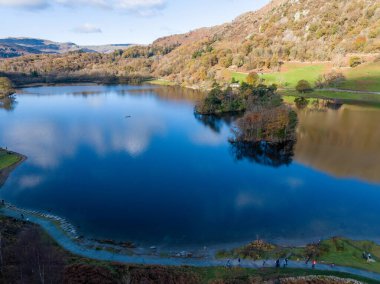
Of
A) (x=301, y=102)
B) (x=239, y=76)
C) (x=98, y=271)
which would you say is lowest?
(x=98, y=271)

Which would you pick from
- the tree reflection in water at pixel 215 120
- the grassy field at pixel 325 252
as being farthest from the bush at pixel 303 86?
the grassy field at pixel 325 252

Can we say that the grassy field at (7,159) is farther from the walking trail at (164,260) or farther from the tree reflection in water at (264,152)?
the tree reflection in water at (264,152)

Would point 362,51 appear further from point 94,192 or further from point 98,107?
point 94,192

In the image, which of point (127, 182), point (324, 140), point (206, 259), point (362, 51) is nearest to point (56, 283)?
point (206, 259)

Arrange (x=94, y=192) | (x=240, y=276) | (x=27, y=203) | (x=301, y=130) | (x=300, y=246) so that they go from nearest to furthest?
1. (x=240, y=276)
2. (x=300, y=246)
3. (x=27, y=203)
4. (x=94, y=192)
5. (x=301, y=130)

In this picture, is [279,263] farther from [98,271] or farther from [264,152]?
[264,152]

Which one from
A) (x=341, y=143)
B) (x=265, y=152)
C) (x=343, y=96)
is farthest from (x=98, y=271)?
(x=343, y=96)
